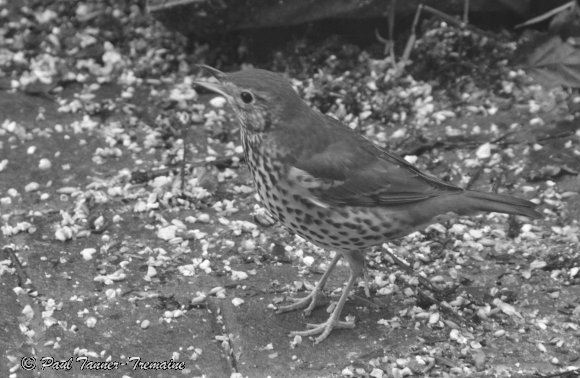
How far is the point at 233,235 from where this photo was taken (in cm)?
483

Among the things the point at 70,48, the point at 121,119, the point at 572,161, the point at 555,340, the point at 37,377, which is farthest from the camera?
the point at 70,48

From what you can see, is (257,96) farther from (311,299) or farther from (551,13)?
(551,13)

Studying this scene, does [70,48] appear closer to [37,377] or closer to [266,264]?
[266,264]

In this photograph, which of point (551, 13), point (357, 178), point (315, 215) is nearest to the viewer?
point (315, 215)

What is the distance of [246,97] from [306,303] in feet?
3.25

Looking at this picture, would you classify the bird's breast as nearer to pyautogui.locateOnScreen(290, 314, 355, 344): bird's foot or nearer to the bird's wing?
the bird's wing

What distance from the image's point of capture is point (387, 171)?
14.0ft

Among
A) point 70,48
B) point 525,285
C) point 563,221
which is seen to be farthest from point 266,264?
point 70,48

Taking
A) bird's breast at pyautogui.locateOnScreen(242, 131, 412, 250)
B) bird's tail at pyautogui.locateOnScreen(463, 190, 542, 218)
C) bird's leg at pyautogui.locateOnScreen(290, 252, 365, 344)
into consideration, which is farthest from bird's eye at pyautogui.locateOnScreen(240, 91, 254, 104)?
bird's tail at pyautogui.locateOnScreen(463, 190, 542, 218)

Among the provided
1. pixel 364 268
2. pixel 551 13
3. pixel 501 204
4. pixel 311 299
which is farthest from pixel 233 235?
pixel 551 13

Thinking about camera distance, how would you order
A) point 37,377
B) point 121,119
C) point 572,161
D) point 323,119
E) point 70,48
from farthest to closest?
point 70,48
point 121,119
point 572,161
point 323,119
point 37,377

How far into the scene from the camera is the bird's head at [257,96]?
411 cm

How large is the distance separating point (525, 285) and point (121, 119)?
A: 104 inches

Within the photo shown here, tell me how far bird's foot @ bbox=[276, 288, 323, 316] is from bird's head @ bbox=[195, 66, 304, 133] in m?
0.80
